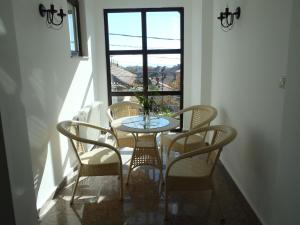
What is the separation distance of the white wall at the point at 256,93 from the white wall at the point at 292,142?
0.19 m

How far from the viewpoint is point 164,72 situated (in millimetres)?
5020

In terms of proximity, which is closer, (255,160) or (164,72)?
(255,160)

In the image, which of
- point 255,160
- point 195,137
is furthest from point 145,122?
point 255,160

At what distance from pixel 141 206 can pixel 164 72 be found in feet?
9.90

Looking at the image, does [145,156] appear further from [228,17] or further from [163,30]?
[163,30]

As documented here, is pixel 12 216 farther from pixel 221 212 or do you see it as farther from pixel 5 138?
pixel 221 212

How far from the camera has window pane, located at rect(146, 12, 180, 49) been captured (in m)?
4.78

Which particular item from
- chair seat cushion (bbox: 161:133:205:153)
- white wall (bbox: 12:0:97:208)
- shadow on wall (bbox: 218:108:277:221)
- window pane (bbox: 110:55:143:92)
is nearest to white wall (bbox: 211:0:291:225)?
shadow on wall (bbox: 218:108:277:221)

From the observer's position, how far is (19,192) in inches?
53.5

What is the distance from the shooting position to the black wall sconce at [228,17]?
2711 mm

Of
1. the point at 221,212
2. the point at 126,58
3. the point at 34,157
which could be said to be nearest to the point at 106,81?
the point at 126,58

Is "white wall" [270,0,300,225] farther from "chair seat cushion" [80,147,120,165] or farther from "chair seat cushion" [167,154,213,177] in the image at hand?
"chair seat cushion" [80,147,120,165]

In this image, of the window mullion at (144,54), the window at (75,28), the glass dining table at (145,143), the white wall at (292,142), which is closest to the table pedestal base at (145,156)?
the glass dining table at (145,143)

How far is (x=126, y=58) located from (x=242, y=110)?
2.87 metres
